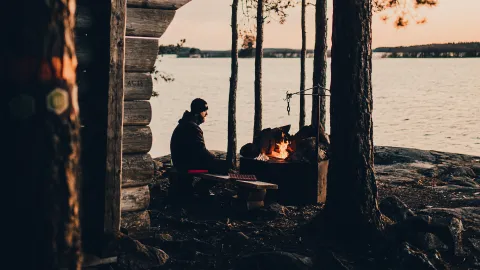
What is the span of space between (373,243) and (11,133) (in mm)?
7253

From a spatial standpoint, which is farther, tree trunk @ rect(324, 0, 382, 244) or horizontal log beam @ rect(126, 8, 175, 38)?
tree trunk @ rect(324, 0, 382, 244)

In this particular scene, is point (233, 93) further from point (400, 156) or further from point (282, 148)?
point (282, 148)

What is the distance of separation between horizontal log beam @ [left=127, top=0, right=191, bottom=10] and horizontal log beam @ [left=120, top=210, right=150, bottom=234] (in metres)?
2.35

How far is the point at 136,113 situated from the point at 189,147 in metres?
2.48

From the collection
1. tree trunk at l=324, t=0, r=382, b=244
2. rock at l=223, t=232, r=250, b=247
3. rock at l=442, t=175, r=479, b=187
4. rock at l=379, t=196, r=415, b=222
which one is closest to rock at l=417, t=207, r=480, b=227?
rock at l=379, t=196, r=415, b=222

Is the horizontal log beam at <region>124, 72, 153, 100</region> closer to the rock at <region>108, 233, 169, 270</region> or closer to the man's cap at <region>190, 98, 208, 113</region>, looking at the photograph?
the rock at <region>108, 233, 169, 270</region>

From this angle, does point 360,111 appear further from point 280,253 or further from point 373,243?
point 280,253

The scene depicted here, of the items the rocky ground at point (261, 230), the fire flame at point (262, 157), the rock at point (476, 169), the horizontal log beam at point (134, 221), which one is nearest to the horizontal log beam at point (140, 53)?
the horizontal log beam at point (134, 221)

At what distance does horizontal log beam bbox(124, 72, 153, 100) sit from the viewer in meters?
7.70

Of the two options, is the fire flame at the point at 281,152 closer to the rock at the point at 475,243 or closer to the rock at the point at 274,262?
the rock at the point at 475,243

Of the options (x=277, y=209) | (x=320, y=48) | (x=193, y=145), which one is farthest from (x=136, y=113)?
(x=320, y=48)

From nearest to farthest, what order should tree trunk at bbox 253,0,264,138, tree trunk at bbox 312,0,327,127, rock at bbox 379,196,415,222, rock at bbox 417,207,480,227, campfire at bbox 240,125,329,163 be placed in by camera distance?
rock at bbox 379,196,415,222 < rock at bbox 417,207,480,227 < campfire at bbox 240,125,329,163 < tree trunk at bbox 312,0,327,127 < tree trunk at bbox 253,0,264,138

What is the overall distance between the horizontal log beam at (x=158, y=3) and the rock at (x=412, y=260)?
3.86 meters

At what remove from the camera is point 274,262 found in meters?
7.70
